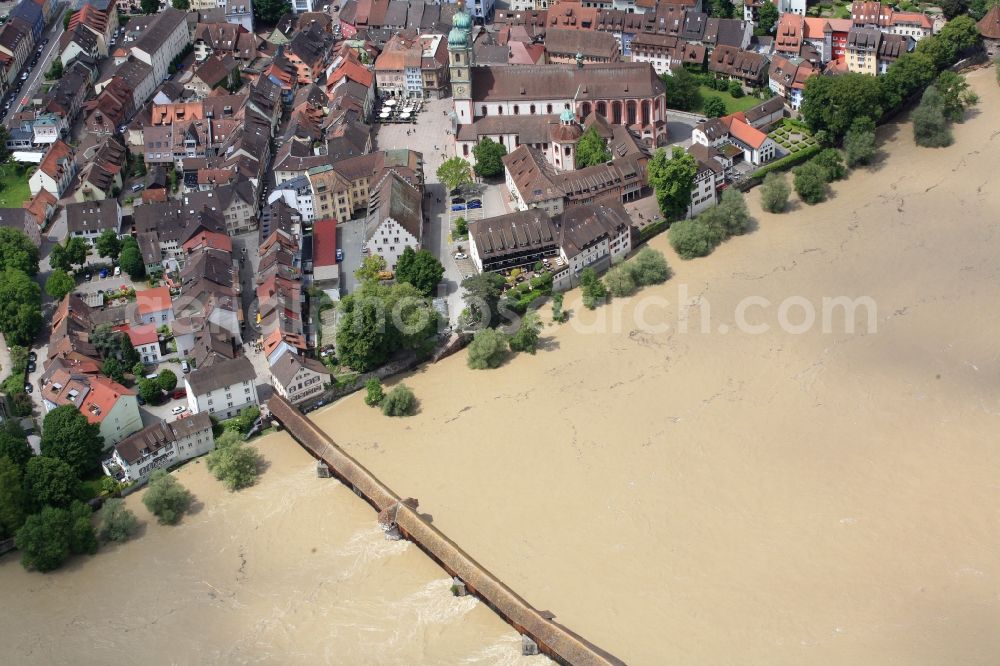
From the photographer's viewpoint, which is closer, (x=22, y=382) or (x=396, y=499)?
(x=396, y=499)

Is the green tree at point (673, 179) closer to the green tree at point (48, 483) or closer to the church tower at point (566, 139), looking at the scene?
the church tower at point (566, 139)

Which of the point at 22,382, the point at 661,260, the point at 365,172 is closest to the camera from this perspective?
the point at 22,382

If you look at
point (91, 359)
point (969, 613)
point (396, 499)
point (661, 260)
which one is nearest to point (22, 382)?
point (91, 359)

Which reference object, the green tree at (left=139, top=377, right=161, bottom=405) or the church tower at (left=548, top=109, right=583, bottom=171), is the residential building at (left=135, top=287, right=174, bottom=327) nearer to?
the green tree at (left=139, top=377, right=161, bottom=405)

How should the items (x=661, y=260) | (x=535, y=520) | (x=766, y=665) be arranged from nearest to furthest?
1. (x=766, y=665)
2. (x=535, y=520)
3. (x=661, y=260)

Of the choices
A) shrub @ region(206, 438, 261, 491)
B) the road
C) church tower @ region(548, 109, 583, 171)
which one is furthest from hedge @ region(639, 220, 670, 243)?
the road

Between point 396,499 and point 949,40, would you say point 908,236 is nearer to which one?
point 949,40

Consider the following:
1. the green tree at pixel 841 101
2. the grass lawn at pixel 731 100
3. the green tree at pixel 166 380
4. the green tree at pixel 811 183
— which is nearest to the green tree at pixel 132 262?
the green tree at pixel 166 380
